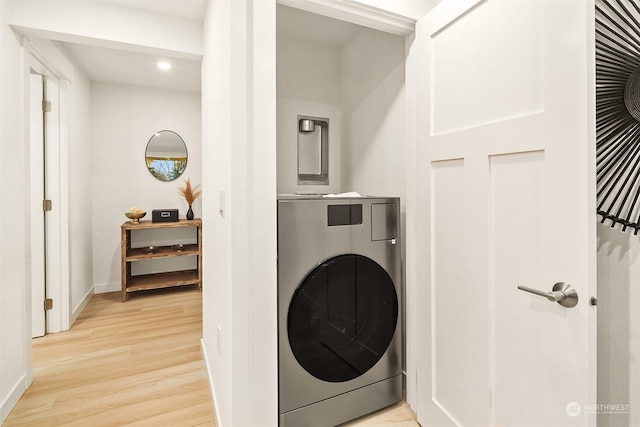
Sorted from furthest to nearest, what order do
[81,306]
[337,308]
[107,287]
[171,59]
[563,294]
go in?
[107,287], [81,306], [171,59], [337,308], [563,294]

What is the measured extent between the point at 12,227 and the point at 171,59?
6.42 feet

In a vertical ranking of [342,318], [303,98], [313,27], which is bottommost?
[342,318]

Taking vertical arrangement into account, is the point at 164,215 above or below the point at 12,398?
above

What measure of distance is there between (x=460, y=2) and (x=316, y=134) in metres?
1.31

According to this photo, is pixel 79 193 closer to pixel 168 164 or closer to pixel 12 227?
pixel 168 164

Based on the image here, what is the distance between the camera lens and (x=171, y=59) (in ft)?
9.84

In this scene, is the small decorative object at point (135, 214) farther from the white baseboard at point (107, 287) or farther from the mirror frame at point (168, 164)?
the white baseboard at point (107, 287)

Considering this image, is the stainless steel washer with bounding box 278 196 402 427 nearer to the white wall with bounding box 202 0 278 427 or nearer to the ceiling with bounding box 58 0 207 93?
the white wall with bounding box 202 0 278 427

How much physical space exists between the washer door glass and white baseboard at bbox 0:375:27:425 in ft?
5.14

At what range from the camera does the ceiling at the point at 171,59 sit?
6.63ft

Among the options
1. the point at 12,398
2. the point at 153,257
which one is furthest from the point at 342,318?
the point at 153,257

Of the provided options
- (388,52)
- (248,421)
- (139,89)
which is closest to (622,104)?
(388,52)

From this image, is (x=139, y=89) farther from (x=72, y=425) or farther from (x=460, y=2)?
(x=460, y=2)

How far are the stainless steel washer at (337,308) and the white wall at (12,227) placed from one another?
152 centimetres
